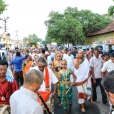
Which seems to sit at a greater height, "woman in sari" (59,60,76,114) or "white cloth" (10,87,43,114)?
"white cloth" (10,87,43,114)

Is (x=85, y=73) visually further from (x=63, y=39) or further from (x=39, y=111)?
(x=63, y=39)

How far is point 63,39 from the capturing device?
34.2 metres

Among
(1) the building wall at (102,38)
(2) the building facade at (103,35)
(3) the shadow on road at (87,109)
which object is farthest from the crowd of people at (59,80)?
(1) the building wall at (102,38)

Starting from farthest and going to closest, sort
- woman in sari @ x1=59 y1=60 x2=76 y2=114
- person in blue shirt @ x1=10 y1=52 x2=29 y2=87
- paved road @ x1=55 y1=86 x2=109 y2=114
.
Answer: person in blue shirt @ x1=10 y1=52 x2=29 y2=87, paved road @ x1=55 y1=86 x2=109 y2=114, woman in sari @ x1=59 y1=60 x2=76 y2=114

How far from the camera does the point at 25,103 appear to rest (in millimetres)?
2367

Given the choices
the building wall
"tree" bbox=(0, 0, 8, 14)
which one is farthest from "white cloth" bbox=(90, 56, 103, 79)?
"tree" bbox=(0, 0, 8, 14)

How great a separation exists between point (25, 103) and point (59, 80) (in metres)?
4.12

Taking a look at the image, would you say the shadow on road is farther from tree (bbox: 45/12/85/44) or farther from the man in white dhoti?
tree (bbox: 45/12/85/44)

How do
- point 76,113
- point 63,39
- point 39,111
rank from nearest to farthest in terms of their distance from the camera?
1. point 39,111
2. point 76,113
3. point 63,39

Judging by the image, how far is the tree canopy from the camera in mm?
32219

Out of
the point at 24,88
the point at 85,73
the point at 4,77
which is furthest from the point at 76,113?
the point at 24,88

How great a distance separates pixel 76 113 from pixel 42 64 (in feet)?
7.55

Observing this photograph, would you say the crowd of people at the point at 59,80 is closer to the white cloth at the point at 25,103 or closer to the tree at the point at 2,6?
the white cloth at the point at 25,103

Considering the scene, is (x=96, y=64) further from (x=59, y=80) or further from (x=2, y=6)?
(x=2, y=6)
